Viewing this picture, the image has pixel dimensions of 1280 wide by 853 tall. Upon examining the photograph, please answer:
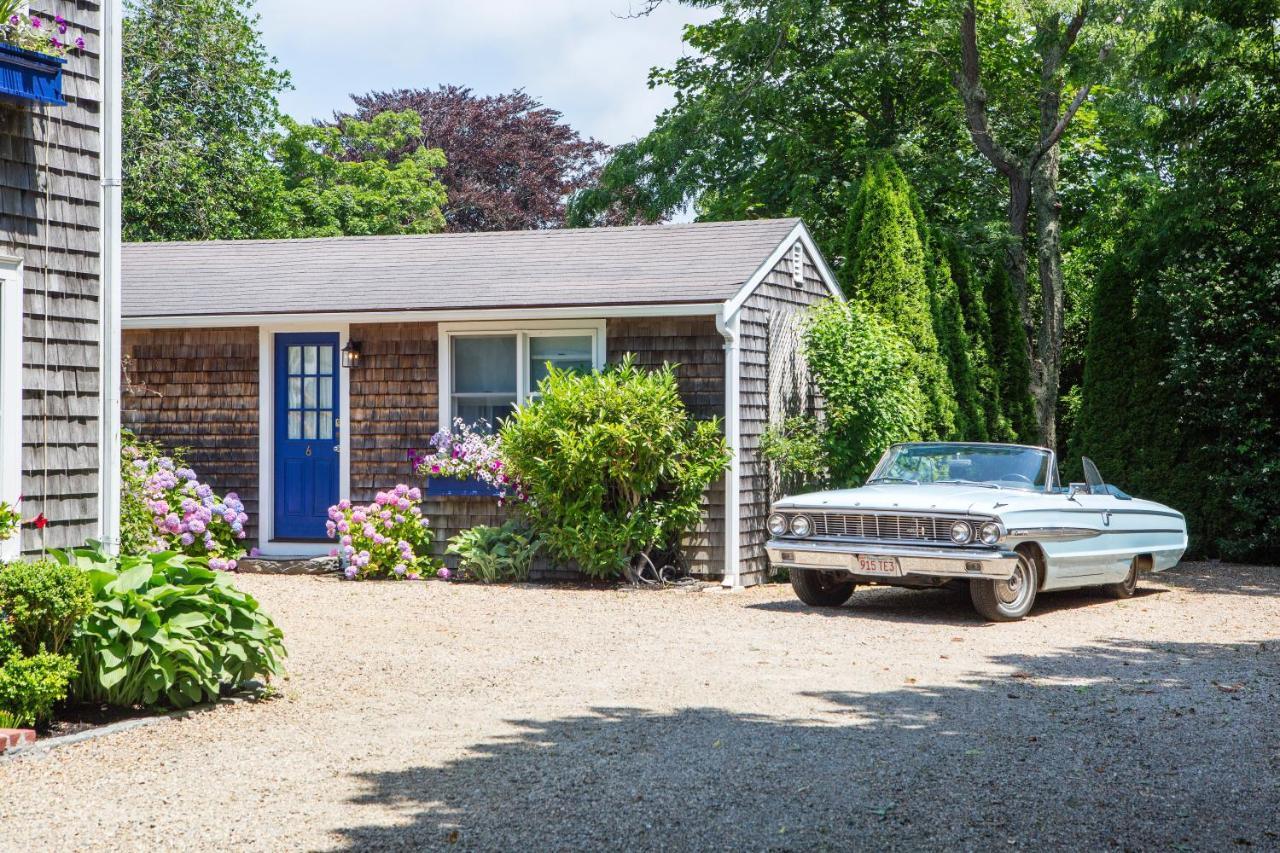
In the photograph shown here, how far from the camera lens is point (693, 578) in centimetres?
1314

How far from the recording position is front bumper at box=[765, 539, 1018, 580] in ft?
32.7

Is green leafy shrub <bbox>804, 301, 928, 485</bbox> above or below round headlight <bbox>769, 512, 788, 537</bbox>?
above

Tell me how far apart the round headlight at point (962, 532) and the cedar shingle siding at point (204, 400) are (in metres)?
7.90

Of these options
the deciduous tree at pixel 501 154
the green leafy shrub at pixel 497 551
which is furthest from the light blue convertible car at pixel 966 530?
the deciduous tree at pixel 501 154

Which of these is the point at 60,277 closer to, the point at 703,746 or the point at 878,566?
the point at 703,746

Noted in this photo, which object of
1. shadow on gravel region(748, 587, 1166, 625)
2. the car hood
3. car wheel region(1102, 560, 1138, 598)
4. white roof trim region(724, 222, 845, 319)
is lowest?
shadow on gravel region(748, 587, 1166, 625)

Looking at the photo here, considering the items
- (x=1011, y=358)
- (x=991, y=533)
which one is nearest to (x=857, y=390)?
(x=991, y=533)

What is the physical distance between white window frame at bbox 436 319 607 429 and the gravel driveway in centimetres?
387

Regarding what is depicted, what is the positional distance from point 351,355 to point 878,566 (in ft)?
21.2

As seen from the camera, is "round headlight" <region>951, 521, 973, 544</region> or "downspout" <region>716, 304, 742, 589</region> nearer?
"round headlight" <region>951, 521, 973, 544</region>

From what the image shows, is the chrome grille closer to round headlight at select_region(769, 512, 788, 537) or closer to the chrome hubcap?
round headlight at select_region(769, 512, 788, 537)

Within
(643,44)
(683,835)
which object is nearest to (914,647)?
(683,835)

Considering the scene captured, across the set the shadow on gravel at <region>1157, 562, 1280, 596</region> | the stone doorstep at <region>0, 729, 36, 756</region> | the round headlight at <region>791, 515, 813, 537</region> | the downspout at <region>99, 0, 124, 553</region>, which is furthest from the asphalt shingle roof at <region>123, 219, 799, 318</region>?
the stone doorstep at <region>0, 729, 36, 756</region>

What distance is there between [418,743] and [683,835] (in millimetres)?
1917
